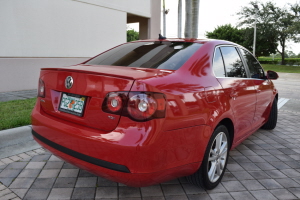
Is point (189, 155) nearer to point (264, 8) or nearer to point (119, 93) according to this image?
point (119, 93)

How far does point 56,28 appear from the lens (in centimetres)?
920

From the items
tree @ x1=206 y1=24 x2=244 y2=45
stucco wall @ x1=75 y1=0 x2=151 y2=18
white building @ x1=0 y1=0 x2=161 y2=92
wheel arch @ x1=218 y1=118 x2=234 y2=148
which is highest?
tree @ x1=206 y1=24 x2=244 y2=45

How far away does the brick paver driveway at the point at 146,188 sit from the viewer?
275 cm

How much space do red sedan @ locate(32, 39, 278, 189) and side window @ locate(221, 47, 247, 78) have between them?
0.08 meters

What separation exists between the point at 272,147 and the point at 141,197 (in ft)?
8.55

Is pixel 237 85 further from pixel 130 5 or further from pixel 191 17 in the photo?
pixel 130 5

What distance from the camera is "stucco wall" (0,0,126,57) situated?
314 inches

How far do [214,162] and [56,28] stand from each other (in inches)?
313

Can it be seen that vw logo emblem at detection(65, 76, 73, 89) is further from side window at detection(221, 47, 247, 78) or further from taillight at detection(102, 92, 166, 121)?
side window at detection(221, 47, 247, 78)

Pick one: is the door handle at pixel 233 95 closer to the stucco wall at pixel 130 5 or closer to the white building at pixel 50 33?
the white building at pixel 50 33

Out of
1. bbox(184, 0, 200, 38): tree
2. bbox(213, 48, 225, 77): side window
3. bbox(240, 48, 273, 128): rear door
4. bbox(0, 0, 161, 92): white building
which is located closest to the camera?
bbox(213, 48, 225, 77): side window

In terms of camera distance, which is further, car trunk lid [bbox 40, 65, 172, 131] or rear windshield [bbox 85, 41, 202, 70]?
rear windshield [bbox 85, 41, 202, 70]

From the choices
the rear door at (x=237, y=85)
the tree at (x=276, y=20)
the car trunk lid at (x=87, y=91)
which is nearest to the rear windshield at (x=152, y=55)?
the car trunk lid at (x=87, y=91)

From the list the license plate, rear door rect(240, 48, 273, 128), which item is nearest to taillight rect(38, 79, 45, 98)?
the license plate
